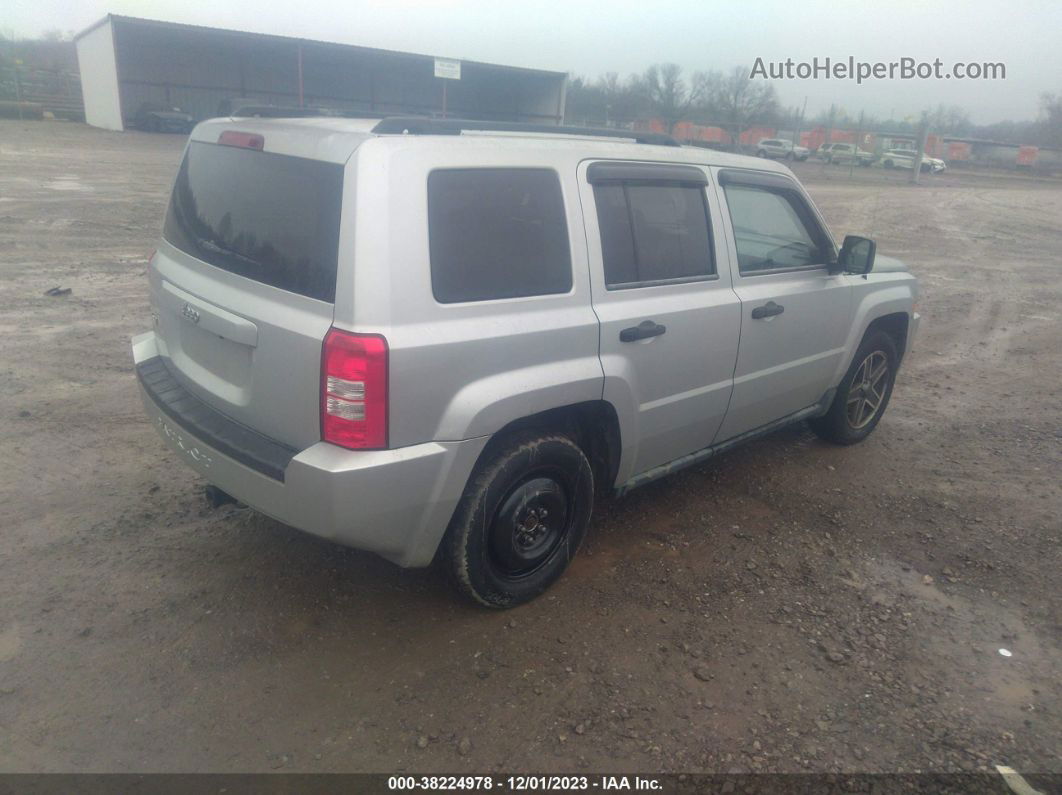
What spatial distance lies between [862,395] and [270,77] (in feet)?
140

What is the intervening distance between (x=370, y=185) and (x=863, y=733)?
2559 mm

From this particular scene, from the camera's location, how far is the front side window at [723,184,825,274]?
401cm

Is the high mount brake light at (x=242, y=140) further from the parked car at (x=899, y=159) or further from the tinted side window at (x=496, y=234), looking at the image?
the parked car at (x=899, y=159)

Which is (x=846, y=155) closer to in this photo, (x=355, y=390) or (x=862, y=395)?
(x=862, y=395)

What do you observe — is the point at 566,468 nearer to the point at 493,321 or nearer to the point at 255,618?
the point at 493,321

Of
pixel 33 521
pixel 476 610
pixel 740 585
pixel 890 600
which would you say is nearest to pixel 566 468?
pixel 476 610

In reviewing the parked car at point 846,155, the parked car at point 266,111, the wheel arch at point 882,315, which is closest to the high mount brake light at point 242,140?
the parked car at point 266,111

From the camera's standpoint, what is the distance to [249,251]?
9.67 ft

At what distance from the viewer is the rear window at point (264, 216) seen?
2.66 metres

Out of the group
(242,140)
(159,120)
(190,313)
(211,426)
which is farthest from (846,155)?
(211,426)

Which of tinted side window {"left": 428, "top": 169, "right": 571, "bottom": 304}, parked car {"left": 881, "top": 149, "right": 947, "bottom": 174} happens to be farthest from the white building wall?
parked car {"left": 881, "top": 149, "right": 947, "bottom": 174}

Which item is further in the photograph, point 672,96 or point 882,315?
point 672,96

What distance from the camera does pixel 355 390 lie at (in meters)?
2.57

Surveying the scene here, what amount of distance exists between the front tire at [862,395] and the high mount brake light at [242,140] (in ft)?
12.1
